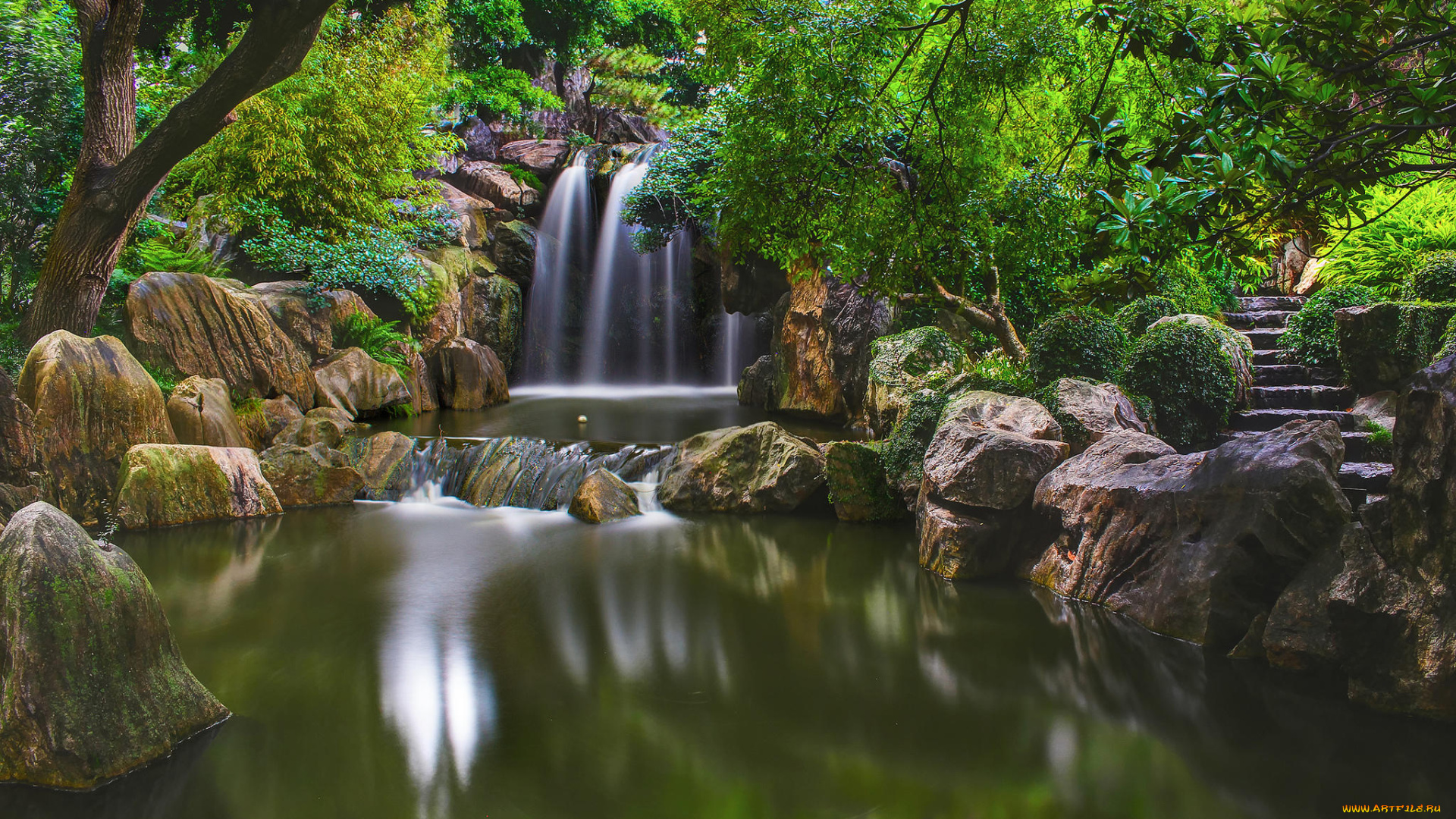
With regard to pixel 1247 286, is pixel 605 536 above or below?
below

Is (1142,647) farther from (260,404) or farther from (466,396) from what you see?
(466,396)

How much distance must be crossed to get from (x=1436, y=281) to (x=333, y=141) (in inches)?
679

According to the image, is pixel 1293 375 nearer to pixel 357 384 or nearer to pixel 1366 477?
pixel 1366 477

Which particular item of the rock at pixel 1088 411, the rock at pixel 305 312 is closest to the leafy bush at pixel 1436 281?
the rock at pixel 1088 411

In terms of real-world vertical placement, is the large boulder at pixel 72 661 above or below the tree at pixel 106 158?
below

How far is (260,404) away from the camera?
10195mm

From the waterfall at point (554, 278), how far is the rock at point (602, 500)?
38.3ft

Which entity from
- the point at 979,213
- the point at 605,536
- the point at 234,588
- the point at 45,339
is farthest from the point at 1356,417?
the point at 45,339

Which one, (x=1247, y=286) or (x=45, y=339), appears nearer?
(x=45, y=339)

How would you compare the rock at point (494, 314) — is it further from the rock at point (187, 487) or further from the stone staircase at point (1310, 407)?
the stone staircase at point (1310, 407)

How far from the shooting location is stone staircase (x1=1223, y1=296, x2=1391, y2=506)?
20.4 ft

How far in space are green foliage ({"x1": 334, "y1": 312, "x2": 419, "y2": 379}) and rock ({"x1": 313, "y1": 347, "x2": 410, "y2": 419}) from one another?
0.29 meters

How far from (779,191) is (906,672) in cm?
403

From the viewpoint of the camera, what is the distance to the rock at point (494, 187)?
19.5m
